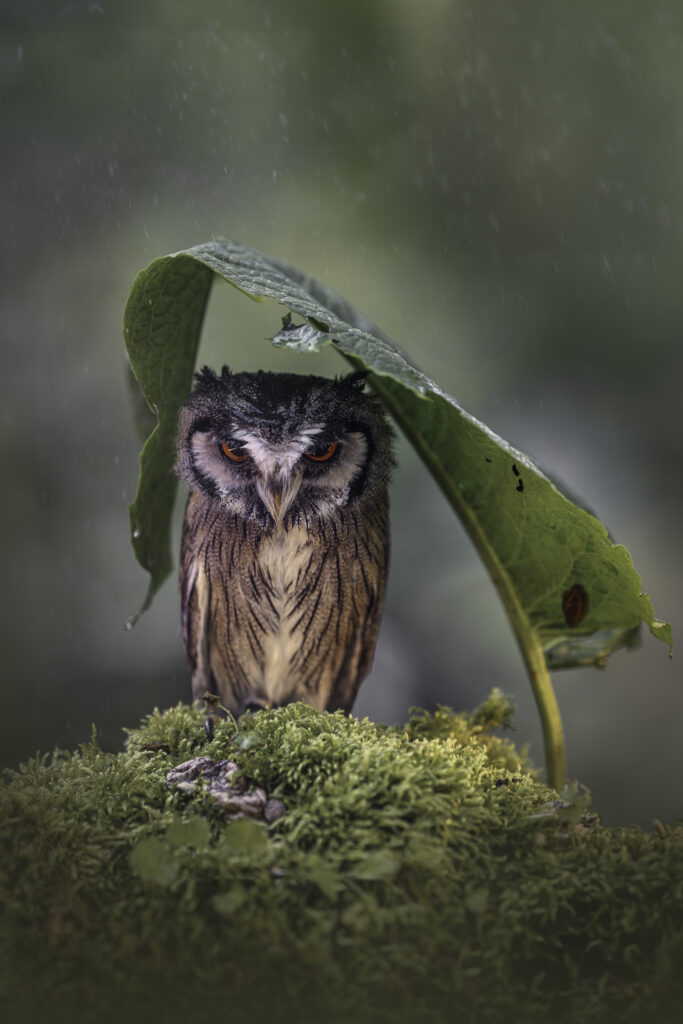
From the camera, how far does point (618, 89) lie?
217cm

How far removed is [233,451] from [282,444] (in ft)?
0.35

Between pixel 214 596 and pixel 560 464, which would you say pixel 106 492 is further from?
pixel 560 464

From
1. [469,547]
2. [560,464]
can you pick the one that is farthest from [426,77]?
[469,547]

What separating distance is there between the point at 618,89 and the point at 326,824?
7.68 feet

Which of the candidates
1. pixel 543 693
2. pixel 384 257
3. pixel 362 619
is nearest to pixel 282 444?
pixel 362 619

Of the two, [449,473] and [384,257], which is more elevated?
[384,257]

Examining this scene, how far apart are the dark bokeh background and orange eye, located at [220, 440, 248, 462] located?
854 millimetres

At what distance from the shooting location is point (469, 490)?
126 centimetres

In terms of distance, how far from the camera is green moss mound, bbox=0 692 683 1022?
0.68m

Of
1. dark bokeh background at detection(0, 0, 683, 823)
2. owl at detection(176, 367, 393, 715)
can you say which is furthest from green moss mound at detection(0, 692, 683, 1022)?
dark bokeh background at detection(0, 0, 683, 823)

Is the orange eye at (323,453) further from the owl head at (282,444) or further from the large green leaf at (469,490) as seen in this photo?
the large green leaf at (469,490)

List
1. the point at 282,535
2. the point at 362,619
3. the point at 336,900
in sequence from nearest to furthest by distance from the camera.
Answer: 1. the point at 336,900
2. the point at 282,535
3. the point at 362,619

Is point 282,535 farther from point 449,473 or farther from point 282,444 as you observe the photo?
point 449,473

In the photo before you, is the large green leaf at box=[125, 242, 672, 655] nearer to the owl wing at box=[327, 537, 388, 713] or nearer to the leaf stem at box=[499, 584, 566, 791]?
the leaf stem at box=[499, 584, 566, 791]
